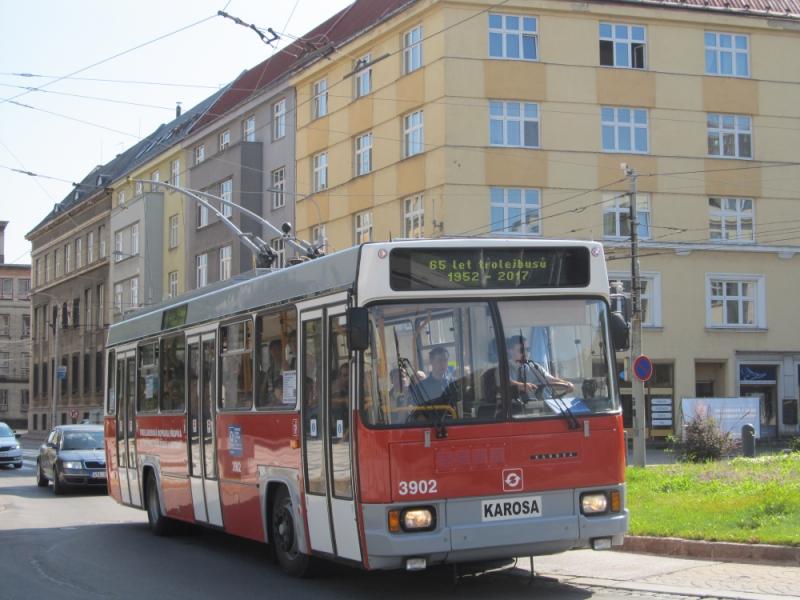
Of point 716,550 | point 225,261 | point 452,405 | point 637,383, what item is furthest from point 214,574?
point 225,261

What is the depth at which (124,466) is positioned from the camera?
16984 millimetres

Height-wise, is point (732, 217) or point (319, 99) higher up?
point (319, 99)

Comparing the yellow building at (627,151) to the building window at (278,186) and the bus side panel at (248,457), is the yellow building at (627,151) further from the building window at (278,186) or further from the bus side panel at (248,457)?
the bus side panel at (248,457)

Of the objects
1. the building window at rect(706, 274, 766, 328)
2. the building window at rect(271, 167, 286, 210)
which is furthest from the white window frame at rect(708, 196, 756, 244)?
the building window at rect(271, 167, 286, 210)

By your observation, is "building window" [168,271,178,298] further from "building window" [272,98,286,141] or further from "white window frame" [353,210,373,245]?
"white window frame" [353,210,373,245]

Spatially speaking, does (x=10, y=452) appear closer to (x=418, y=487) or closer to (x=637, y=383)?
(x=637, y=383)

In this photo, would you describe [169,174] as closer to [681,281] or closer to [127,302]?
[127,302]

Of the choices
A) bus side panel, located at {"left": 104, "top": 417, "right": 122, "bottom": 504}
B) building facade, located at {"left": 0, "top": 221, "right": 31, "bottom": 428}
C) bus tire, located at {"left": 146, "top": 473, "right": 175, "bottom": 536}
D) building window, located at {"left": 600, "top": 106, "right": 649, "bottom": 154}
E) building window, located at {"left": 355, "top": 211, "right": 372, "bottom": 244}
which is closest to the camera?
bus tire, located at {"left": 146, "top": 473, "right": 175, "bottom": 536}

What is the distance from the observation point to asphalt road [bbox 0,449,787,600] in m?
10.0

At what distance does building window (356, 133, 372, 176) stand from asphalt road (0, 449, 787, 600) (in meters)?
25.5

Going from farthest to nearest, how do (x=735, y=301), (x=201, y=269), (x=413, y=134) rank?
1. (x=201, y=269)
2. (x=735, y=301)
3. (x=413, y=134)

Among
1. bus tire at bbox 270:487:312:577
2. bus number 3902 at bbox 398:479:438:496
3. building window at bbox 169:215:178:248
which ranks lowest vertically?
bus tire at bbox 270:487:312:577

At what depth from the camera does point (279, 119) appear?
1853 inches

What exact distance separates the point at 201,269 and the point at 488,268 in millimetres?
45288
